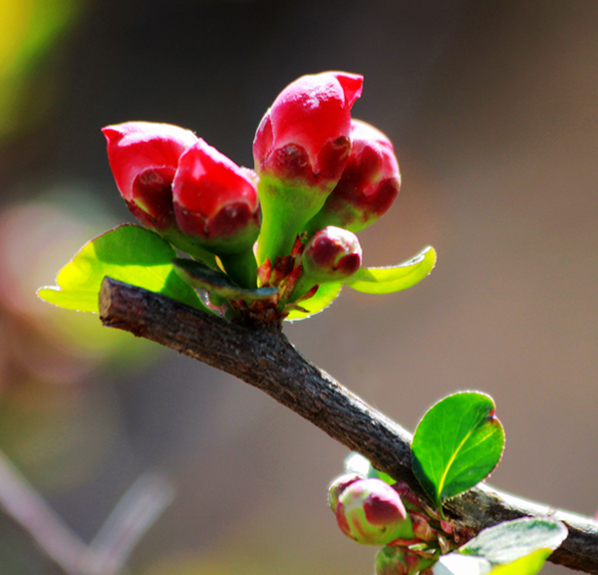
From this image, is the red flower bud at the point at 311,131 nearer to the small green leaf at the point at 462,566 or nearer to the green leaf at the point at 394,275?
the green leaf at the point at 394,275

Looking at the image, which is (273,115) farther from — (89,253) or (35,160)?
(35,160)

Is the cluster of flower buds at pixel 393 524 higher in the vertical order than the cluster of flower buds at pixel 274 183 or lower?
lower

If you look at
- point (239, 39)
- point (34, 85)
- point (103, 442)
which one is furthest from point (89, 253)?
point (239, 39)

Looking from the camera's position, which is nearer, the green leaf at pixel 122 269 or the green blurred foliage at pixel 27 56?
the green leaf at pixel 122 269

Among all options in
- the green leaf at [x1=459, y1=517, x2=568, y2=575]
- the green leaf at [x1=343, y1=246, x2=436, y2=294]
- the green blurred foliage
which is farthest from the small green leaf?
the green blurred foliage

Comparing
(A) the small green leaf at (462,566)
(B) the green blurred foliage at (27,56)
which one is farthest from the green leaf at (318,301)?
(B) the green blurred foliage at (27,56)

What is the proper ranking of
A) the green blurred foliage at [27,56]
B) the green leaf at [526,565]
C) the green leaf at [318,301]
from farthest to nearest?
the green blurred foliage at [27,56] < the green leaf at [318,301] < the green leaf at [526,565]

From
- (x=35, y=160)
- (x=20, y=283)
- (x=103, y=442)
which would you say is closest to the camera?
(x=20, y=283)
